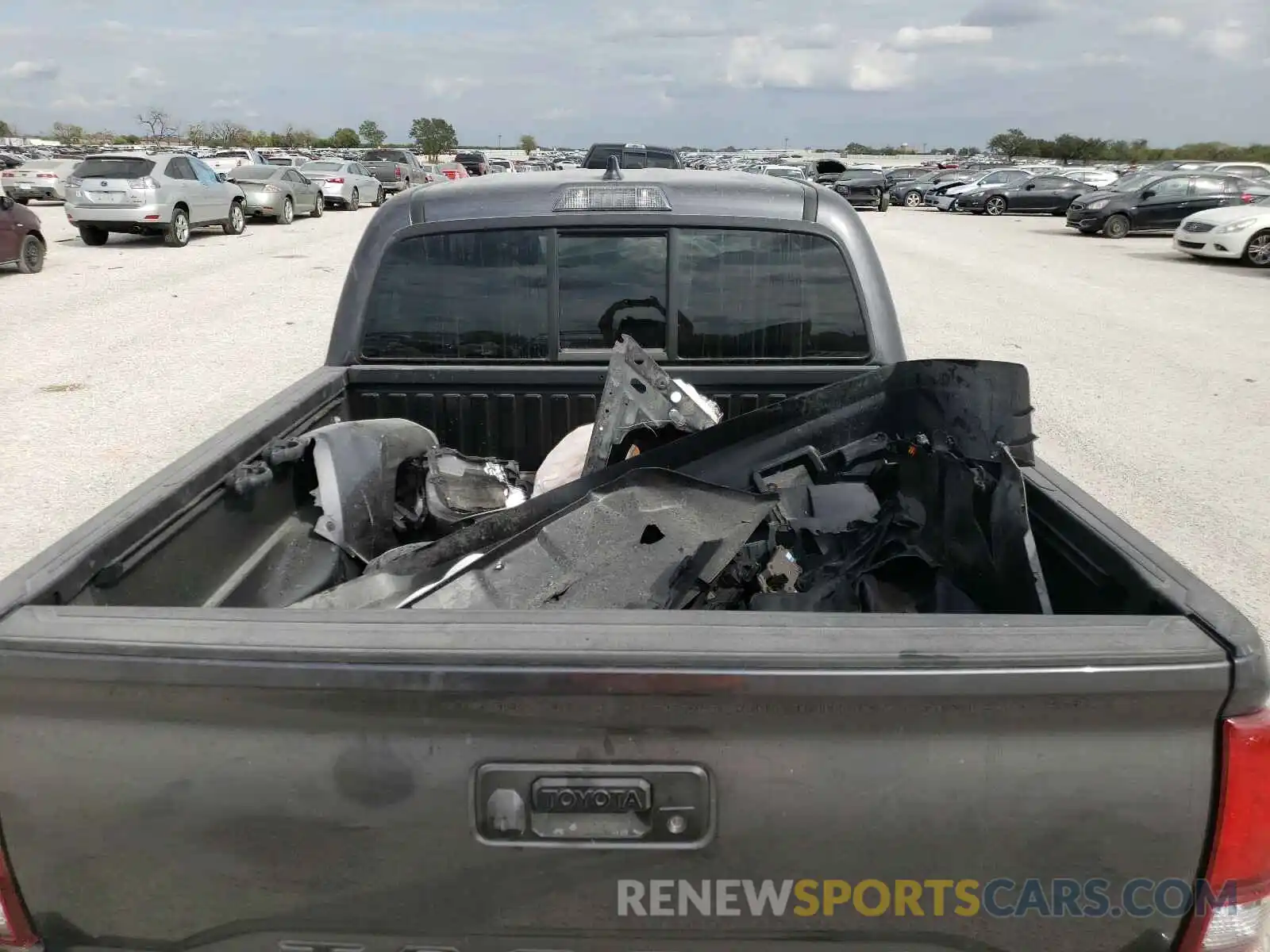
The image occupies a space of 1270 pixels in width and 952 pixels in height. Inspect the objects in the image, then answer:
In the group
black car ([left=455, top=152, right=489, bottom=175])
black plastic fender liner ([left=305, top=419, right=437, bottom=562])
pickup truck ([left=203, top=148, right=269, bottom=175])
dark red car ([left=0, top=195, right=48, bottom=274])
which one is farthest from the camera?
black car ([left=455, top=152, right=489, bottom=175])

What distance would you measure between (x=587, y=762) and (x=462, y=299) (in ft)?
7.70

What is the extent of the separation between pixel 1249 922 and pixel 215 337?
1220 centimetres

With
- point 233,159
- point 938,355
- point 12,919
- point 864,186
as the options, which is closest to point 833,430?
point 12,919

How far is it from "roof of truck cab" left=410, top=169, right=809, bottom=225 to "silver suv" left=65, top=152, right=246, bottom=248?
62.2ft

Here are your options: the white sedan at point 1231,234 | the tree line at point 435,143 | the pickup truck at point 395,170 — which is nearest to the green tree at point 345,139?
the tree line at point 435,143

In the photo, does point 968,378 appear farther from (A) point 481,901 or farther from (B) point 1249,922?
(A) point 481,901

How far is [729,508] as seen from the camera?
2.37 m

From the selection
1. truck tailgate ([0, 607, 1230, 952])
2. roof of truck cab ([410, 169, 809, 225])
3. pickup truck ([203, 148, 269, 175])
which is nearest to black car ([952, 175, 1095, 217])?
pickup truck ([203, 148, 269, 175])

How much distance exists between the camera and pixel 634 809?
1442 millimetres

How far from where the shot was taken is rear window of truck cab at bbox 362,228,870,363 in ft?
11.2

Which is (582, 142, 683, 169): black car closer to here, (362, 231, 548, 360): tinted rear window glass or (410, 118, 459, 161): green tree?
(362, 231, 548, 360): tinted rear window glass

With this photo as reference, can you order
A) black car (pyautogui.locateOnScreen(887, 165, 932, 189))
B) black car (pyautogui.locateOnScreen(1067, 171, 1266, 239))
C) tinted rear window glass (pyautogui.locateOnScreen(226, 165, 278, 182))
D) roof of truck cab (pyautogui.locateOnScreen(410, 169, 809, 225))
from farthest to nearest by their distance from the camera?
black car (pyautogui.locateOnScreen(887, 165, 932, 189)) → tinted rear window glass (pyautogui.locateOnScreen(226, 165, 278, 182)) → black car (pyautogui.locateOnScreen(1067, 171, 1266, 239)) → roof of truck cab (pyautogui.locateOnScreen(410, 169, 809, 225))

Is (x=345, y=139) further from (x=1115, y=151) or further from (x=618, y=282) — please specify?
(x=618, y=282)

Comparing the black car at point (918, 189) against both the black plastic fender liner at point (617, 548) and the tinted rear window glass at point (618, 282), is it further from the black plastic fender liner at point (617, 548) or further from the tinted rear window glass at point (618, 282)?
the black plastic fender liner at point (617, 548)
